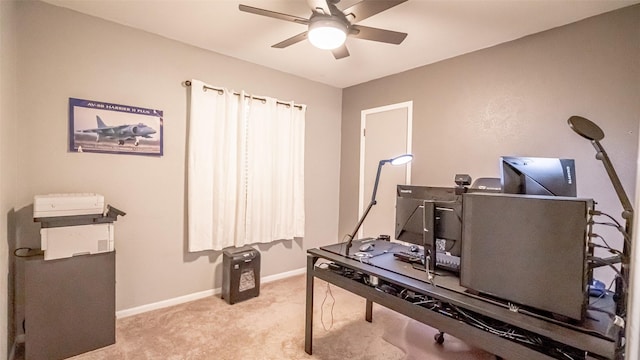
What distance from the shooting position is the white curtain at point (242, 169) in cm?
299

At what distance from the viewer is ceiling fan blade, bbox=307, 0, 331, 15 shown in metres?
1.76

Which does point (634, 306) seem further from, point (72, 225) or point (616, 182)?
point (72, 225)

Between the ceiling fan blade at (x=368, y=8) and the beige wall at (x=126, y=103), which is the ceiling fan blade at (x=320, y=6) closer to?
the ceiling fan blade at (x=368, y=8)

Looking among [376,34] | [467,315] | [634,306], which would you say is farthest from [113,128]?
[634,306]

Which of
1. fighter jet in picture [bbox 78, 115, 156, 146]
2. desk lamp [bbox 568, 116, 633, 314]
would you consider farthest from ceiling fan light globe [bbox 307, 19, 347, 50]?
fighter jet in picture [bbox 78, 115, 156, 146]

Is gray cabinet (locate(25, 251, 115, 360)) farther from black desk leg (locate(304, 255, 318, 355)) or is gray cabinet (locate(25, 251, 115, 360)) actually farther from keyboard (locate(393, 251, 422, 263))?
keyboard (locate(393, 251, 422, 263))

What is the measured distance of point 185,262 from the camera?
3.02m

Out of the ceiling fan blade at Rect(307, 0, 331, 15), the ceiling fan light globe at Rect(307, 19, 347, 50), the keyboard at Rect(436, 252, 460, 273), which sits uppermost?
the ceiling fan blade at Rect(307, 0, 331, 15)

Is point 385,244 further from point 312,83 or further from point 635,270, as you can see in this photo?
point 312,83

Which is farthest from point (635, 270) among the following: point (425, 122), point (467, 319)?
point (425, 122)

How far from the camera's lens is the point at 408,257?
76.0 inches

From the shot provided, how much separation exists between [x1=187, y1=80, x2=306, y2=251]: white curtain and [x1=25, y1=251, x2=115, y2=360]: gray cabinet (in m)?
0.86

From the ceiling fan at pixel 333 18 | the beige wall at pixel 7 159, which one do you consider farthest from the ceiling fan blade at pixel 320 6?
the beige wall at pixel 7 159

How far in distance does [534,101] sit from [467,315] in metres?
2.16
